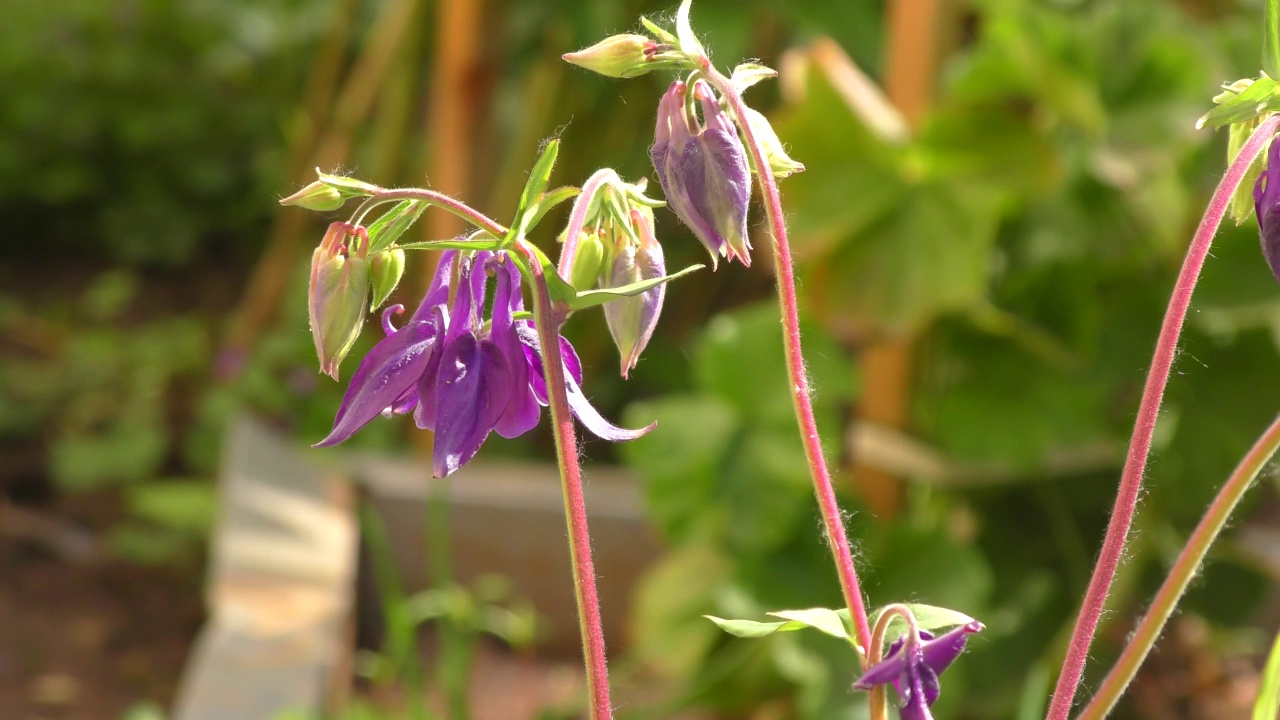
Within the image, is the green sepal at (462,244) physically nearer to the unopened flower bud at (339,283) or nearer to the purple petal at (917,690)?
the unopened flower bud at (339,283)

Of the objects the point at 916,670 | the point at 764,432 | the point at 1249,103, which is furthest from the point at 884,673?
the point at 764,432

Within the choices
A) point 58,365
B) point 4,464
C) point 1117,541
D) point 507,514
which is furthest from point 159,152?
point 1117,541

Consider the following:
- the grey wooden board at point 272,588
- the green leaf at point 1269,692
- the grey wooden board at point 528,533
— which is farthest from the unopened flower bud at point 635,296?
the grey wooden board at point 528,533

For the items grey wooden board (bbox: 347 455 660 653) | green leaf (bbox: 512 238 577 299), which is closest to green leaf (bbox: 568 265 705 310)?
green leaf (bbox: 512 238 577 299)

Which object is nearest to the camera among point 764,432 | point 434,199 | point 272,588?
point 434,199

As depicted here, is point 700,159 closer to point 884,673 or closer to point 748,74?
point 748,74

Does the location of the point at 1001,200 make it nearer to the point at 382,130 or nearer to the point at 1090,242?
the point at 1090,242
